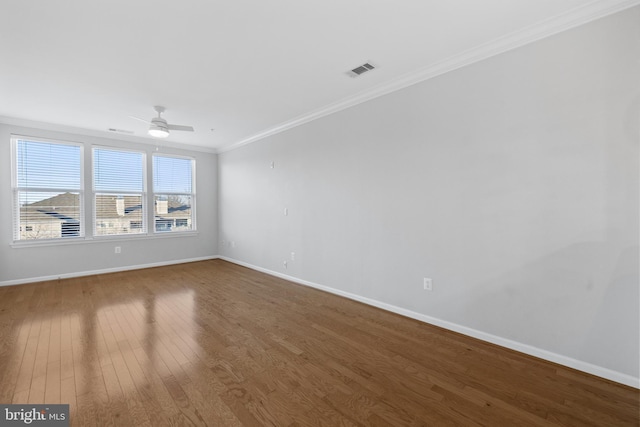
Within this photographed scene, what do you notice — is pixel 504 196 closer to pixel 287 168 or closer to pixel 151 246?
pixel 287 168

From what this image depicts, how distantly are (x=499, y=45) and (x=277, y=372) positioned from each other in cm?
340

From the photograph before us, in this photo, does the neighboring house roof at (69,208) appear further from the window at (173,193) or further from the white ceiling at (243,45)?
the white ceiling at (243,45)

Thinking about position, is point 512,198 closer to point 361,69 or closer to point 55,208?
point 361,69

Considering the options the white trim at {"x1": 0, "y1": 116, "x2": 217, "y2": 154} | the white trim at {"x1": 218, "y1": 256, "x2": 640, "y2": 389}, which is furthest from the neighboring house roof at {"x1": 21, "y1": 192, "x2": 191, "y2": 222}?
the white trim at {"x1": 218, "y1": 256, "x2": 640, "y2": 389}

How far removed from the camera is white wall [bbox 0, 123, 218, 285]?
4.30 meters

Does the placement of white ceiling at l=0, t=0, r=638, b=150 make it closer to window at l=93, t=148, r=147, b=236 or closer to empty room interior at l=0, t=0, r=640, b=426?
empty room interior at l=0, t=0, r=640, b=426

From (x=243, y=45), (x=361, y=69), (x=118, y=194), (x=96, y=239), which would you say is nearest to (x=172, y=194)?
(x=118, y=194)

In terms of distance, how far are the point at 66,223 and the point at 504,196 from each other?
675 centimetres

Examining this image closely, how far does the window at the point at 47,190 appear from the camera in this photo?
4.43m

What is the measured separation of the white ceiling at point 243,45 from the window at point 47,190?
1110 mm

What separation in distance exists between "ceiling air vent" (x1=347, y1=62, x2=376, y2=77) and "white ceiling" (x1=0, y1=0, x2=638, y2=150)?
0.27ft

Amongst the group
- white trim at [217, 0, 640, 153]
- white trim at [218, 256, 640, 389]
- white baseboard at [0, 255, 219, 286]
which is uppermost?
white trim at [217, 0, 640, 153]

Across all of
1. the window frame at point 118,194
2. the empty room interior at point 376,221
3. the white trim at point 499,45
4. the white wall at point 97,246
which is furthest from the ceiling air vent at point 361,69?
the window frame at point 118,194

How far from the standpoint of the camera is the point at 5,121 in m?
4.26
